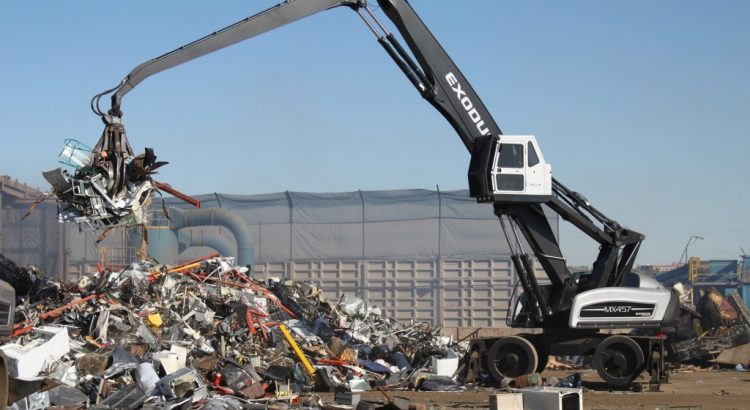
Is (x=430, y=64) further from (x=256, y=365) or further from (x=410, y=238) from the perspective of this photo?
(x=410, y=238)

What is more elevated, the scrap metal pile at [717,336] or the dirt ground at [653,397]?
the scrap metal pile at [717,336]

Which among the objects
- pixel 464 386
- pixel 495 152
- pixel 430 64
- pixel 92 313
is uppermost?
pixel 430 64

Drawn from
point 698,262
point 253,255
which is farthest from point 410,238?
point 698,262

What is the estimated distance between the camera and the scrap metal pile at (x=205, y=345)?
12758mm

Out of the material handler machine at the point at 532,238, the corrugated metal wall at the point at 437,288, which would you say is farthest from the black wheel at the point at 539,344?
the corrugated metal wall at the point at 437,288

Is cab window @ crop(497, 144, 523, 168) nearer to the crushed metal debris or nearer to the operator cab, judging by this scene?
the operator cab

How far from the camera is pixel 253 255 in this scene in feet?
96.7

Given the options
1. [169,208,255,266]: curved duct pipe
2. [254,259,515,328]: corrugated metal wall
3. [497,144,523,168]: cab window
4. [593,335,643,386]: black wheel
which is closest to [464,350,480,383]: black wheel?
[593,335,643,386]: black wheel

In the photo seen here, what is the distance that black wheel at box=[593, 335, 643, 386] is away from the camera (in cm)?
1487

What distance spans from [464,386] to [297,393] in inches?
117

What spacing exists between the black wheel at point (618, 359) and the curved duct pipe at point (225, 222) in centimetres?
1613

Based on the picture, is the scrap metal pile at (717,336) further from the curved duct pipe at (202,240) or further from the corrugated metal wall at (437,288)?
the curved duct pipe at (202,240)

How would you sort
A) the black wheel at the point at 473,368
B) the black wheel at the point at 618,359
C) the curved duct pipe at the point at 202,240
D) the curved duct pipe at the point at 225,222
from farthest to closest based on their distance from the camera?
the curved duct pipe at the point at 202,240 → the curved duct pipe at the point at 225,222 → the black wheel at the point at 473,368 → the black wheel at the point at 618,359

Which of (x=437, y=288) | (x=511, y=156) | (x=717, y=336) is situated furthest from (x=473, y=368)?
(x=437, y=288)
